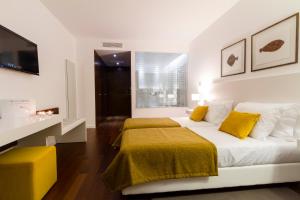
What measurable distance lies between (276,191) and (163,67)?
4.11 meters

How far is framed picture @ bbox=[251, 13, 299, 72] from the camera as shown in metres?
2.00

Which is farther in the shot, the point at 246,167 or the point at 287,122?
the point at 287,122

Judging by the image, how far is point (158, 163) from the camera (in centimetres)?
153

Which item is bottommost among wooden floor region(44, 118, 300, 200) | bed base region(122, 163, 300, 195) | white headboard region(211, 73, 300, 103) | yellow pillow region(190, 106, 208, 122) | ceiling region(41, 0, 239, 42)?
wooden floor region(44, 118, 300, 200)

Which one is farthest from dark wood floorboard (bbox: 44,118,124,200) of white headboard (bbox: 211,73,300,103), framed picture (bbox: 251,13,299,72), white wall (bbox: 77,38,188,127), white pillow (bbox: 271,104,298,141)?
framed picture (bbox: 251,13,299,72)

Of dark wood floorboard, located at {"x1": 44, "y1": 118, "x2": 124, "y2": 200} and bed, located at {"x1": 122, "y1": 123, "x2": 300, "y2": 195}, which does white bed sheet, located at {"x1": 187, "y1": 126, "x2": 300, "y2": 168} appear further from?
dark wood floorboard, located at {"x1": 44, "y1": 118, "x2": 124, "y2": 200}

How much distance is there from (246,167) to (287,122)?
31.8 inches

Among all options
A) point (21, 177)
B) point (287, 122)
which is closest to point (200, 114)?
point (287, 122)

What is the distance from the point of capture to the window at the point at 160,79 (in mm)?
5035

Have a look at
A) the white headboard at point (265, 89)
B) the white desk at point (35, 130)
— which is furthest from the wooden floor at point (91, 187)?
the white headboard at point (265, 89)

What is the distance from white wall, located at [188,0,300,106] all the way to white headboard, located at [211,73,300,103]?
0.30 feet

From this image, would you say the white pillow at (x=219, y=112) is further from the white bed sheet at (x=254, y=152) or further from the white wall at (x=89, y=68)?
the white wall at (x=89, y=68)

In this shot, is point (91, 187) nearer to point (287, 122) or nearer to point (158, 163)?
point (158, 163)

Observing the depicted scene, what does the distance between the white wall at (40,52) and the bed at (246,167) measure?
6.90 feet
